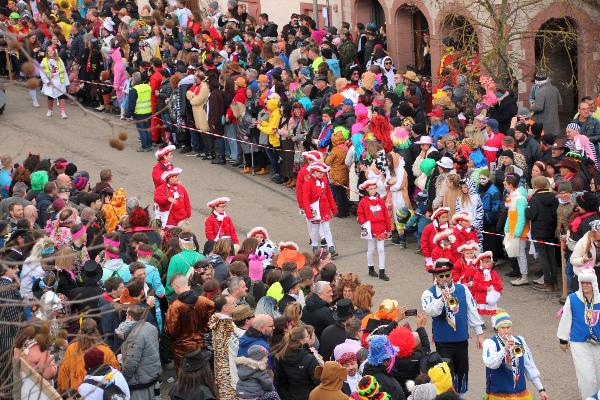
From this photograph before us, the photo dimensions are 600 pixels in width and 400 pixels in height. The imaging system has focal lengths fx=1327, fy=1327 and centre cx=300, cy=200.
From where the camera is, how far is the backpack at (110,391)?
12344 millimetres

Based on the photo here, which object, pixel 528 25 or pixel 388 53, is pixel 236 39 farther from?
pixel 528 25

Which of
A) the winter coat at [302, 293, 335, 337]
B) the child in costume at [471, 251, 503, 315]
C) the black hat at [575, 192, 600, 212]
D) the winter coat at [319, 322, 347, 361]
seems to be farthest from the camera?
the black hat at [575, 192, 600, 212]

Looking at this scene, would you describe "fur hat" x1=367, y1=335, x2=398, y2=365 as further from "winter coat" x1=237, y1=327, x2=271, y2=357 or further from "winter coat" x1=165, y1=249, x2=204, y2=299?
"winter coat" x1=165, y1=249, x2=204, y2=299

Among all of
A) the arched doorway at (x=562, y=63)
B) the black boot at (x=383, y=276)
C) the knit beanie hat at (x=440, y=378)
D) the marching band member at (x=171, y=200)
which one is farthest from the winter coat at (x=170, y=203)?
the arched doorway at (x=562, y=63)

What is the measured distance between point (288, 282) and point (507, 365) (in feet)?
9.04

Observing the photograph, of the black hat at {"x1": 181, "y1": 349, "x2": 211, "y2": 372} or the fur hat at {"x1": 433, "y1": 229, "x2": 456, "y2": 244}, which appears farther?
the fur hat at {"x1": 433, "y1": 229, "x2": 456, "y2": 244}

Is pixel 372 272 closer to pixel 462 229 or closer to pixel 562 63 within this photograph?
pixel 462 229

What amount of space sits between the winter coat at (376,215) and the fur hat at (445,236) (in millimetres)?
1557

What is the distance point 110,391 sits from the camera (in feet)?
41.1

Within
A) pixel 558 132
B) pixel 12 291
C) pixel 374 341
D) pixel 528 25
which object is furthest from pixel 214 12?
pixel 374 341

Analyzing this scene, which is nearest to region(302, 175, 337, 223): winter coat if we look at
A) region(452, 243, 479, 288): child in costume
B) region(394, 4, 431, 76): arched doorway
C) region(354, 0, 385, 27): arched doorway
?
region(452, 243, 479, 288): child in costume

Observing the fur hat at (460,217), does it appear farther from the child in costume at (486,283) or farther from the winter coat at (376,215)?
the winter coat at (376,215)

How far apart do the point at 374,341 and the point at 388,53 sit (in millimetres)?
16128

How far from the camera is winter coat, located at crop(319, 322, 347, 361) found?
13.9m
